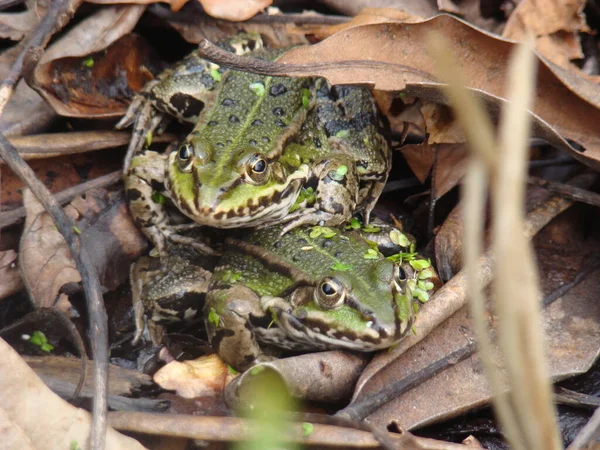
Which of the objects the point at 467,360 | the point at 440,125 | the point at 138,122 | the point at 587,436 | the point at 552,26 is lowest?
the point at 467,360

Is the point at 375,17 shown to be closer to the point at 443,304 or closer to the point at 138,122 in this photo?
the point at 138,122

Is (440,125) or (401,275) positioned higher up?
(440,125)

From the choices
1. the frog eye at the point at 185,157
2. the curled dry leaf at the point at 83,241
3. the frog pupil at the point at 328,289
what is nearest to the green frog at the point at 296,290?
the frog pupil at the point at 328,289

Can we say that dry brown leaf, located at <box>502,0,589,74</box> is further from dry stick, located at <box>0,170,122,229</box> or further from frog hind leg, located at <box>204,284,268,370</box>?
dry stick, located at <box>0,170,122,229</box>

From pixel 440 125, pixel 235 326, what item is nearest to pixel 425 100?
pixel 440 125

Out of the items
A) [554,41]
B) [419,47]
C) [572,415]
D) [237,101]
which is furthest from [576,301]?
[237,101]

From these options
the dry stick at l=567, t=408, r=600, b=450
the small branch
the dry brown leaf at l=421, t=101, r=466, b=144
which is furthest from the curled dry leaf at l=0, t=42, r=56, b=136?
the dry stick at l=567, t=408, r=600, b=450

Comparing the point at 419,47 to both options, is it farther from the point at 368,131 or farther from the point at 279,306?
the point at 279,306

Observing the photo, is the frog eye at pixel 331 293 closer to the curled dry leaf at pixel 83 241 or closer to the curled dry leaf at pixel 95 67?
the curled dry leaf at pixel 83 241
